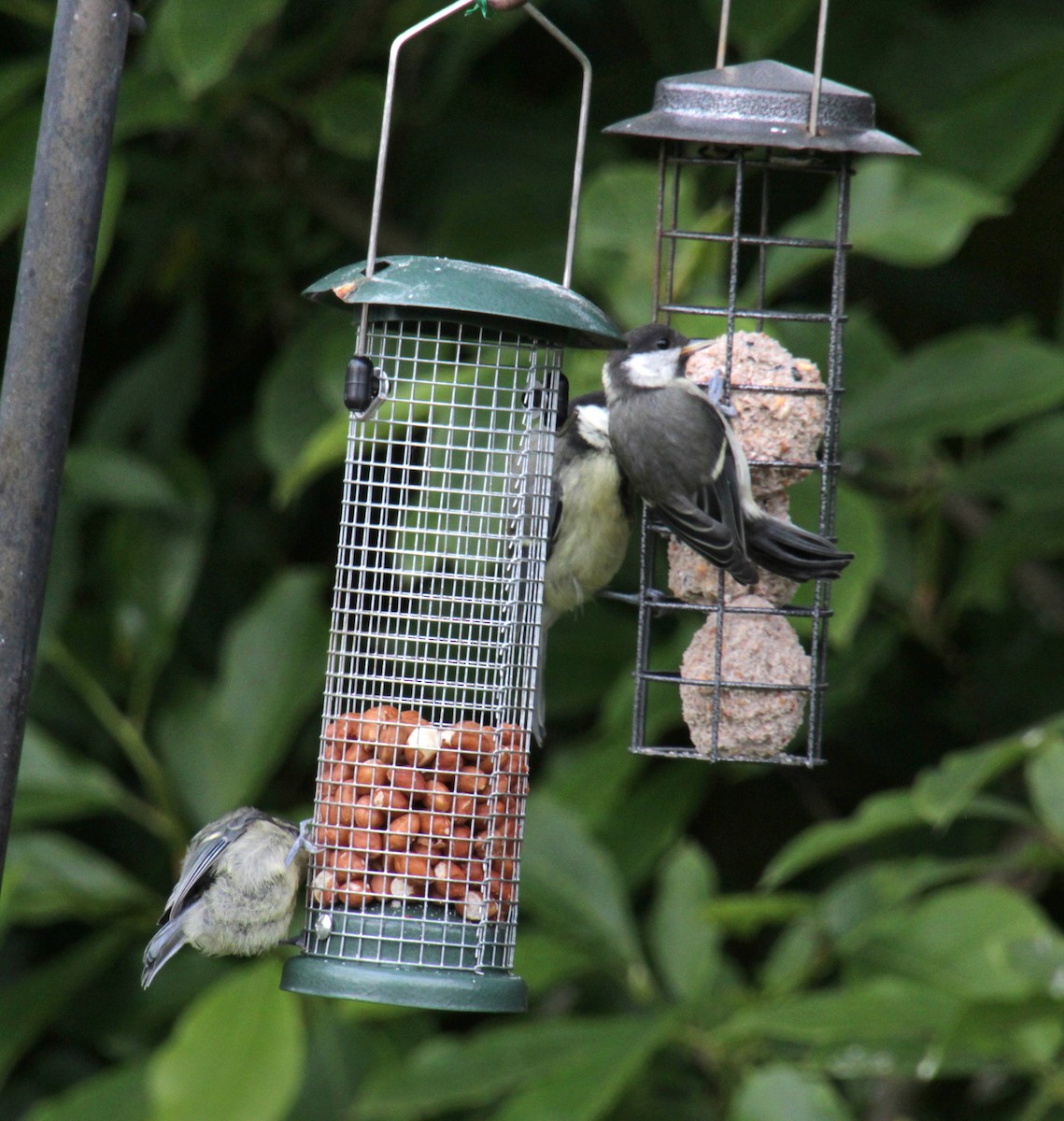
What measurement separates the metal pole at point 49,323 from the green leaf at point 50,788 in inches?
98.6

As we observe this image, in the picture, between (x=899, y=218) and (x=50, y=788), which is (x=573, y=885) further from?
(x=899, y=218)

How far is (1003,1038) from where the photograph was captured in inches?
147

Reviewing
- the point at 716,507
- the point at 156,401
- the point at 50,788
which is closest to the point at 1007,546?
the point at 716,507

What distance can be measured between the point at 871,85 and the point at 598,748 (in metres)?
2.14

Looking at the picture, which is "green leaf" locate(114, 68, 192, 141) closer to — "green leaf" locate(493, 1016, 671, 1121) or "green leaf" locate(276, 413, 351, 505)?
"green leaf" locate(276, 413, 351, 505)

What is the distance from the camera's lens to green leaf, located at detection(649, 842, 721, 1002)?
170 inches

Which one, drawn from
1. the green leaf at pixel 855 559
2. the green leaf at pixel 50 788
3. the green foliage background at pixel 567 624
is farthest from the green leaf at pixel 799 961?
→ the green leaf at pixel 50 788

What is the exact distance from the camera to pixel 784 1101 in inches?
147

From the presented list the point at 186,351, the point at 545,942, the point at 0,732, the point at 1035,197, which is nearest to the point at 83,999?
the point at 545,942

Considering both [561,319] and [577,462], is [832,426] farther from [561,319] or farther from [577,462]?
[561,319]

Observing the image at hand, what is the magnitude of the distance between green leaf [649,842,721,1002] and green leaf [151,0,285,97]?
95.8 inches

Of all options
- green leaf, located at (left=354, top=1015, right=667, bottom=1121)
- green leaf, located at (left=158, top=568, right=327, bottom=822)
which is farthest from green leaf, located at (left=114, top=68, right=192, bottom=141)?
green leaf, located at (left=354, top=1015, right=667, bottom=1121)

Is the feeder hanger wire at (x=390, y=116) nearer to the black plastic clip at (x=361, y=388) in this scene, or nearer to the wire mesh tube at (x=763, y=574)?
the black plastic clip at (x=361, y=388)

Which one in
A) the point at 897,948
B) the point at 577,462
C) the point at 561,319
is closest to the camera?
the point at 561,319
